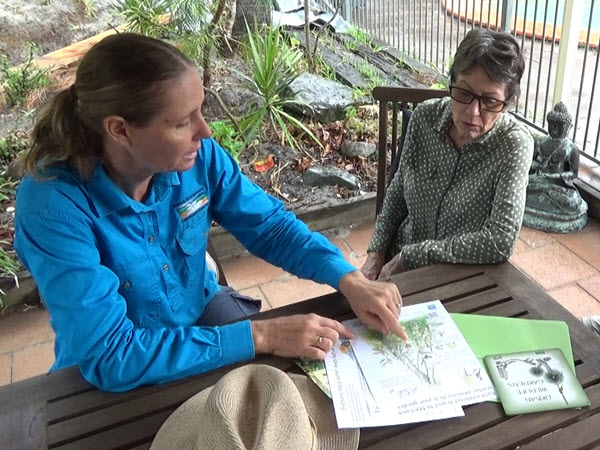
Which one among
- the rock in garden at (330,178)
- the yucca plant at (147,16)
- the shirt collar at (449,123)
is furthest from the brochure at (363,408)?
the yucca plant at (147,16)

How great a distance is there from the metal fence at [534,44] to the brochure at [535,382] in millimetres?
2248

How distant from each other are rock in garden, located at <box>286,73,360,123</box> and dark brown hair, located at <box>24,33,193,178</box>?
2.51 meters

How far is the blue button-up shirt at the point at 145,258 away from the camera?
1179 millimetres

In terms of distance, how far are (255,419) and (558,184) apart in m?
2.67

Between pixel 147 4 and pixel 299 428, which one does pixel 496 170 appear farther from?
pixel 147 4

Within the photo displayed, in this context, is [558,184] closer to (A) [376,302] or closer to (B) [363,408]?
(A) [376,302]

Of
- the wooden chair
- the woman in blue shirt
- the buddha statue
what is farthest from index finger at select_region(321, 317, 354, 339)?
the buddha statue

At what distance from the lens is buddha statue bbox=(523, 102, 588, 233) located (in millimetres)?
3125

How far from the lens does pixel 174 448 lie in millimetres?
1014

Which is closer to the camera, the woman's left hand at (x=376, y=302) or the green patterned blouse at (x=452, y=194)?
the woman's left hand at (x=376, y=302)

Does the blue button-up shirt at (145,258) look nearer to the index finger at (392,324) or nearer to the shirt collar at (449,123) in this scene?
the index finger at (392,324)

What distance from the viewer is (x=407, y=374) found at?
1.18 meters

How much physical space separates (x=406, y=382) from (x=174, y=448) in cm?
45

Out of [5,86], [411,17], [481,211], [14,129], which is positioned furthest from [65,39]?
[481,211]
